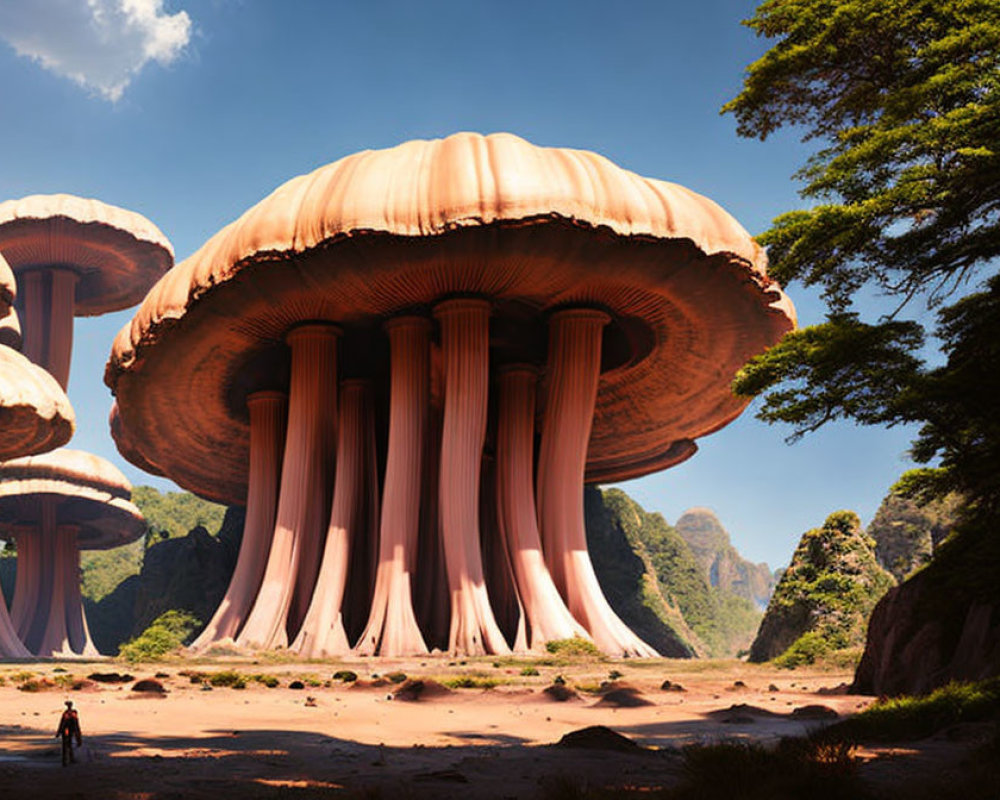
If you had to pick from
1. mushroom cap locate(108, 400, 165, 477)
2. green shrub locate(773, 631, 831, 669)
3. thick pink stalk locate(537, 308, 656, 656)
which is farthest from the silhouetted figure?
mushroom cap locate(108, 400, 165, 477)

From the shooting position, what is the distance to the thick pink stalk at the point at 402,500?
28094mm

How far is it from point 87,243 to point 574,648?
40.6 m

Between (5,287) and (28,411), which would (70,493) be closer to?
(5,287)

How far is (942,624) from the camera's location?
1343 centimetres

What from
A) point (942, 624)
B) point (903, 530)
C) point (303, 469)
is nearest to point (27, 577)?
point (303, 469)

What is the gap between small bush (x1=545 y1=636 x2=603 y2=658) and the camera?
25.7m

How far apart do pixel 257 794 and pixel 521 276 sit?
2222 centimetres

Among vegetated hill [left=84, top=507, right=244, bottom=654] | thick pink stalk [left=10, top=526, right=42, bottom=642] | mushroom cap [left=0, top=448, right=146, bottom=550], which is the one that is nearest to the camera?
vegetated hill [left=84, top=507, right=244, bottom=654]

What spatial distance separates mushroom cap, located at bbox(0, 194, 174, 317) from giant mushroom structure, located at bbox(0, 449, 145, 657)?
10.8m

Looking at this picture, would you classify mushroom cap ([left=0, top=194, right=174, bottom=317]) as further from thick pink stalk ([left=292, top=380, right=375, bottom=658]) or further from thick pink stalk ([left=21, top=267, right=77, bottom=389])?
thick pink stalk ([left=292, top=380, right=375, bottom=658])

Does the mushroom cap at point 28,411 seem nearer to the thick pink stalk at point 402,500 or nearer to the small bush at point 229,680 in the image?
the thick pink stalk at point 402,500

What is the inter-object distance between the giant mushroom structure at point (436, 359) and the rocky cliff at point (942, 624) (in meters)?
13.1

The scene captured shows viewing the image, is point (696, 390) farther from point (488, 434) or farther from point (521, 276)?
point (521, 276)

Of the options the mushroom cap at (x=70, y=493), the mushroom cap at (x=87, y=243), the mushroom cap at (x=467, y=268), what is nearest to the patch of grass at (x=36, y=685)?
the mushroom cap at (x=467, y=268)
